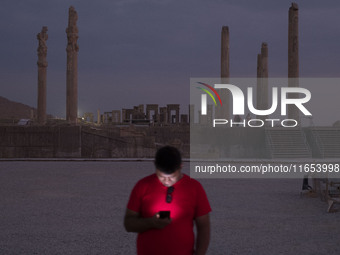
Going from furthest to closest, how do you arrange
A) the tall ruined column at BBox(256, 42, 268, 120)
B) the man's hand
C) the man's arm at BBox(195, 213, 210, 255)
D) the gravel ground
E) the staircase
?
the tall ruined column at BBox(256, 42, 268, 120)
the staircase
the gravel ground
the man's arm at BBox(195, 213, 210, 255)
the man's hand

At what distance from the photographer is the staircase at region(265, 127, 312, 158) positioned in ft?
104

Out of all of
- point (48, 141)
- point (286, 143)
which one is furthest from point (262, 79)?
point (48, 141)

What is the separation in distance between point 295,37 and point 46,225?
108 feet

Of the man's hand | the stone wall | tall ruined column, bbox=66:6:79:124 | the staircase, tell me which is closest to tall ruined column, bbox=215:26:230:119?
the staircase

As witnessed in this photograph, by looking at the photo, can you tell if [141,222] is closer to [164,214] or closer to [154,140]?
[164,214]

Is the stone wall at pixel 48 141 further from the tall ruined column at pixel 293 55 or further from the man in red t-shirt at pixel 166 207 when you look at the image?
the man in red t-shirt at pixel 166 207

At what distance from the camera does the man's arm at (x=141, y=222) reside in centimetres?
327

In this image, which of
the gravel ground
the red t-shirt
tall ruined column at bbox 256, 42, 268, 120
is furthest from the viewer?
tall ruined column at bbox 256, 42, 268, 120

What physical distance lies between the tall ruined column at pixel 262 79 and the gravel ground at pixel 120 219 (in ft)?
116

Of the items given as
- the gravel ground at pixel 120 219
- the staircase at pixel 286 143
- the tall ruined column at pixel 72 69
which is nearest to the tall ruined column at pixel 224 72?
the staircase at pixel 286 143

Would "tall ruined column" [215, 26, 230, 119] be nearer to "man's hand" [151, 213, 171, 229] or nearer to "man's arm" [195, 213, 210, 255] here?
"man's arm" [195, 213, 210, 255]

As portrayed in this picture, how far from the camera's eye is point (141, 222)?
3365 mm

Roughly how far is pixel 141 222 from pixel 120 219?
7503 millimetres

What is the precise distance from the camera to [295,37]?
3831 cm
